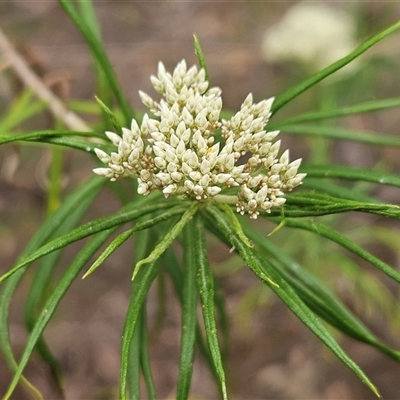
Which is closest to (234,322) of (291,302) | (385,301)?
(385,301)

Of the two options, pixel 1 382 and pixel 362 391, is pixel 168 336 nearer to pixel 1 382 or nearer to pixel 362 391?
pixel 1 382

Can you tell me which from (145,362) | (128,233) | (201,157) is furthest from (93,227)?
(145,362)

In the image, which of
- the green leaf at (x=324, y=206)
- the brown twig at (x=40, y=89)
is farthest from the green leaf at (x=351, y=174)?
the brown twig at (x=40, y=89)

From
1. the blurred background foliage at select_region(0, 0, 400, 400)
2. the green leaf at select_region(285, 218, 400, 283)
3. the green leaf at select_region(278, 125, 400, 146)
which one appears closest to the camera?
the green leaf at select_region(285, 218, 400, 283)

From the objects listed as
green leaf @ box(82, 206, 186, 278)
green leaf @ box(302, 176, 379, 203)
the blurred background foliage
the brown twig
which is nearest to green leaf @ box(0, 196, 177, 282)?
green leaf @ box(82, 206, 186, 278)

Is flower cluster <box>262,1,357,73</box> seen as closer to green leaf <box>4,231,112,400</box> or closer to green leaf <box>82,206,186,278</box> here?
green leaf <box>82,206,186,278</box>

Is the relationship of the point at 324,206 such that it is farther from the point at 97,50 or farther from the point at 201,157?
the point at 97,50
